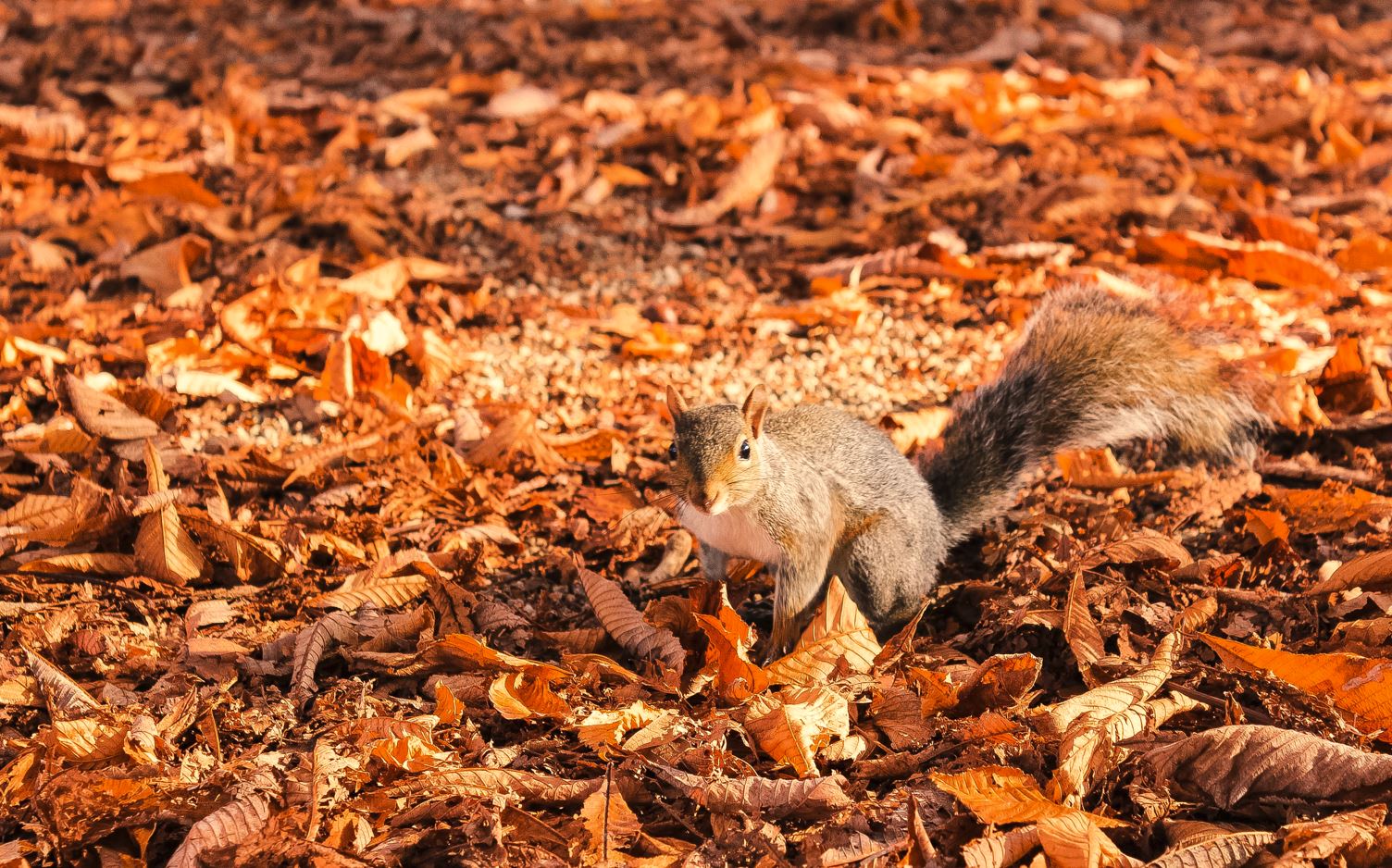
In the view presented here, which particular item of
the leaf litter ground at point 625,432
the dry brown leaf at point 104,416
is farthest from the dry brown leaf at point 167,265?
the dry brown leaf at point 104,416

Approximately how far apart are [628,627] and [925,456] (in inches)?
37.6

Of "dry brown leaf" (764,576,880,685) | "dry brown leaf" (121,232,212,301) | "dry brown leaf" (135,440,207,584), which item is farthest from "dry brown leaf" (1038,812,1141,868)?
"dry brown leaf" (121,232,212,301)

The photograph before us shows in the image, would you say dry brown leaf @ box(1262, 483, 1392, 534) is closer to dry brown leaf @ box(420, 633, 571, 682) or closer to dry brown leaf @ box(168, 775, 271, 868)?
dry brown leaf @ box(420, 633, 571, 682)

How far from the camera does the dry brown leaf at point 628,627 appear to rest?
2559mm

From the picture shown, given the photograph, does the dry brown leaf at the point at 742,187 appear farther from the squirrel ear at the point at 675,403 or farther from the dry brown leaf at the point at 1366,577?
the dry brown leaf at the point at 1366,577

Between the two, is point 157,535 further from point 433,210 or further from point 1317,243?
point 1317,243

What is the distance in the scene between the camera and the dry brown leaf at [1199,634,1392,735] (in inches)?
84.6

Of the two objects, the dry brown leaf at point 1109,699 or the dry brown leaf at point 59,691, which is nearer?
the dry brown leaf at point 1109,699

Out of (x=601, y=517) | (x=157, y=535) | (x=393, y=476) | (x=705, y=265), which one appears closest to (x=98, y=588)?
(x=157, y=535)

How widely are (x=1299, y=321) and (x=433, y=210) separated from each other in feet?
9.71

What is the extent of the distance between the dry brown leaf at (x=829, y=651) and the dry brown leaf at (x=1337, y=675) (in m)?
0.65

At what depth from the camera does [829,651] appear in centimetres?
252

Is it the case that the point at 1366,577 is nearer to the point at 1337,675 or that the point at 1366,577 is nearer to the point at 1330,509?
the point at 1330,509

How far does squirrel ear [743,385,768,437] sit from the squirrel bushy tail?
619mm
